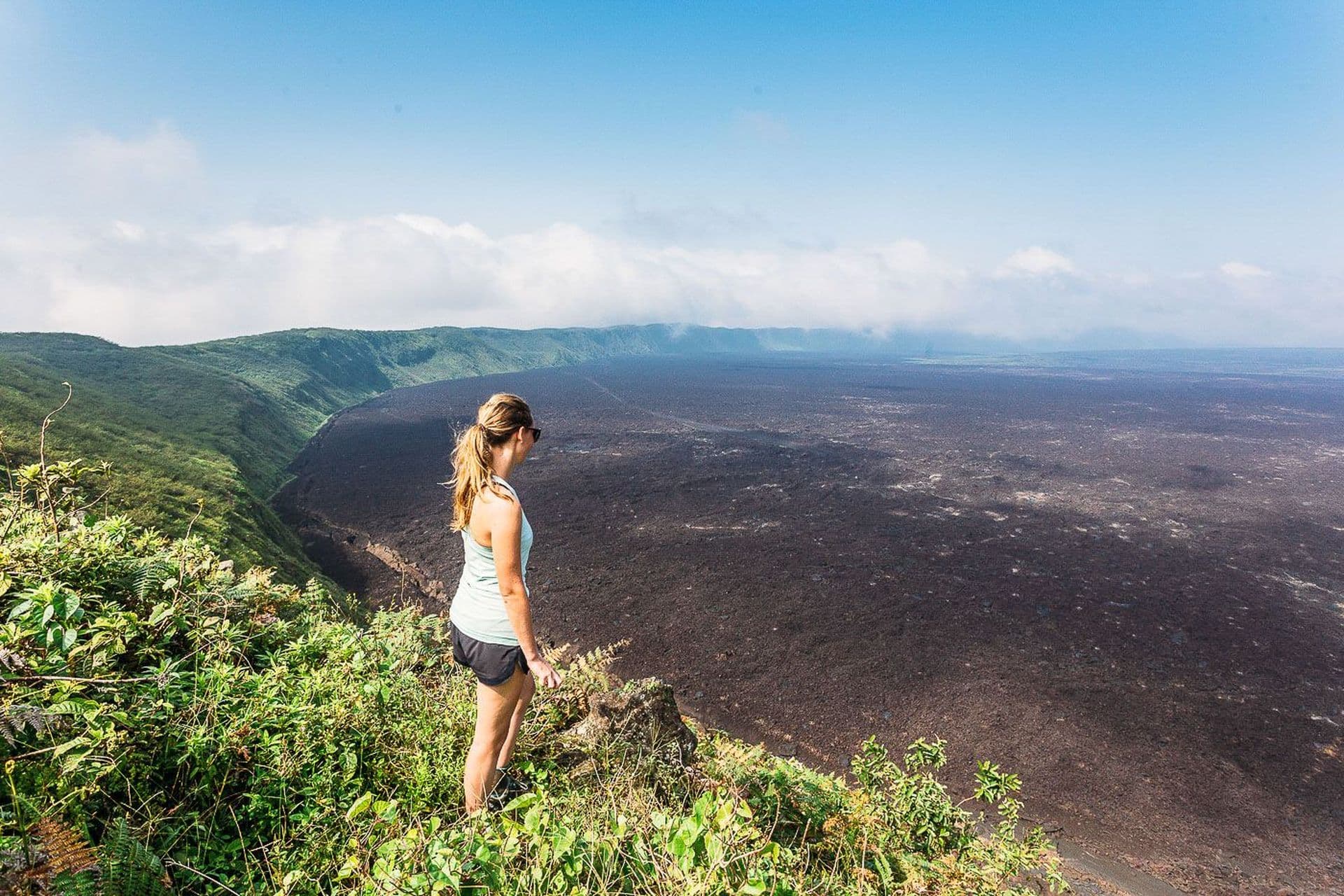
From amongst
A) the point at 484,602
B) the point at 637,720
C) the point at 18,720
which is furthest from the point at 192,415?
the point at 484,602

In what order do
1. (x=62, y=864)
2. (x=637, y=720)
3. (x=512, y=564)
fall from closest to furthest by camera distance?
(x=62, y=864) → (x=512, y=564) → (x=637, y=720)

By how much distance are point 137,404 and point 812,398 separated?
7433 cm

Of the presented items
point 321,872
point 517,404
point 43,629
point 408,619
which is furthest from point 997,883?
point 43,629

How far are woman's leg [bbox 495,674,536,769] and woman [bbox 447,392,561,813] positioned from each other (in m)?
0.03

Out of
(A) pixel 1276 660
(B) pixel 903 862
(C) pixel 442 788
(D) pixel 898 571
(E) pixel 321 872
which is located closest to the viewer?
(E) pixel 321 872

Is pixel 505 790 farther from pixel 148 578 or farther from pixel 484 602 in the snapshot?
pixel 148 578

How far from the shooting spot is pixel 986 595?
20.7 m

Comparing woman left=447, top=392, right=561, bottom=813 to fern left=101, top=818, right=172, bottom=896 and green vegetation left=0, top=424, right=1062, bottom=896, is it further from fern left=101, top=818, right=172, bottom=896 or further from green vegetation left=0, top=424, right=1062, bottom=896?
fern left=101, top=818, right=172, bottom=896

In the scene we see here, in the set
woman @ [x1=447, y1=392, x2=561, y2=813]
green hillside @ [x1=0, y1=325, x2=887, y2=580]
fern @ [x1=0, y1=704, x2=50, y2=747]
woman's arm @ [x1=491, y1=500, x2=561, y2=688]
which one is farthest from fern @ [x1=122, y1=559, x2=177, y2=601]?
green hillside @ [x1=0, y1=325, x2=887, y2=580]

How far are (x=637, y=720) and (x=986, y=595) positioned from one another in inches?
792

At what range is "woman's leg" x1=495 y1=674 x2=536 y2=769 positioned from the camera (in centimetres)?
310

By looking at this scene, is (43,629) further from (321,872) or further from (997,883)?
(997,883)

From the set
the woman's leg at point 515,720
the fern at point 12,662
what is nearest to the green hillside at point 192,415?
the fern at point 12,662

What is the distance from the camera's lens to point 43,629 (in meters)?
2.69
